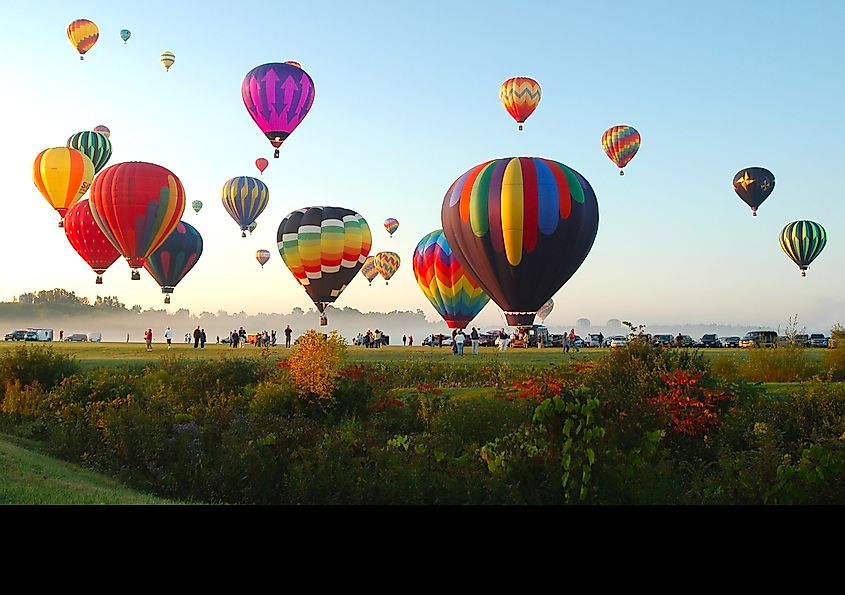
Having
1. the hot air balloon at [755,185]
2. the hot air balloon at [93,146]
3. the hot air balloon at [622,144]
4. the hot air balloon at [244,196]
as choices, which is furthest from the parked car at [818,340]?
the hot air balloon at [93,146]

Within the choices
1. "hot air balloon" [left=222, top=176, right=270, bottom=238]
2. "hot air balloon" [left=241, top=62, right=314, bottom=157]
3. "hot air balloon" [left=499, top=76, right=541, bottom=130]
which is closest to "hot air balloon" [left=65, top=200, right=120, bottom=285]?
"hot air balloon" [left=222, top=176, right=270, bottom=238]

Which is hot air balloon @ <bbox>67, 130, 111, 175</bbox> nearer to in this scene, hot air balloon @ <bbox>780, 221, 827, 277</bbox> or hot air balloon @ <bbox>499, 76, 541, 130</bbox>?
hot air balloon @ <bbox>499, 76, 541, 130</bbox>

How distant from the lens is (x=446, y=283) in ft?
172

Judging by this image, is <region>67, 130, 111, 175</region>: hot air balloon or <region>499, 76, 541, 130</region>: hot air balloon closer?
<region>499, 76, 541, 130</region>: hot air balloon

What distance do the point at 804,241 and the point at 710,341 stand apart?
37.5 ft

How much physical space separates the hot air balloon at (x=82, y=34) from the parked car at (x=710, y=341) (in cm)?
5930

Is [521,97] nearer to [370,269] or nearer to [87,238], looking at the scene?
[87,238]

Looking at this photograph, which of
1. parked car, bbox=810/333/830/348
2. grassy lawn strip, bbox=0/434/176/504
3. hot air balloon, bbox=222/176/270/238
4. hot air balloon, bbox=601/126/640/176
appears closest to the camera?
grassy lawn strip, bbox=0/434/176/504

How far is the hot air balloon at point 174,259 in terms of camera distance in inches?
2128

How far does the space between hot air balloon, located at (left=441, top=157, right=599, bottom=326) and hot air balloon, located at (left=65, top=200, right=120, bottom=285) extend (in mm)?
29082

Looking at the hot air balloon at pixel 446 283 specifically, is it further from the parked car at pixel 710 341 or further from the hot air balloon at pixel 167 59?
the hot air balloon at pixel 167 59

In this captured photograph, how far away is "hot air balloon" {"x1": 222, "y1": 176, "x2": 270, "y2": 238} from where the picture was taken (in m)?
62.5

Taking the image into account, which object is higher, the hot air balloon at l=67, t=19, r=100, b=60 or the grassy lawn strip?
the hot air balloon at l=67, t=19, r=100, b=60
